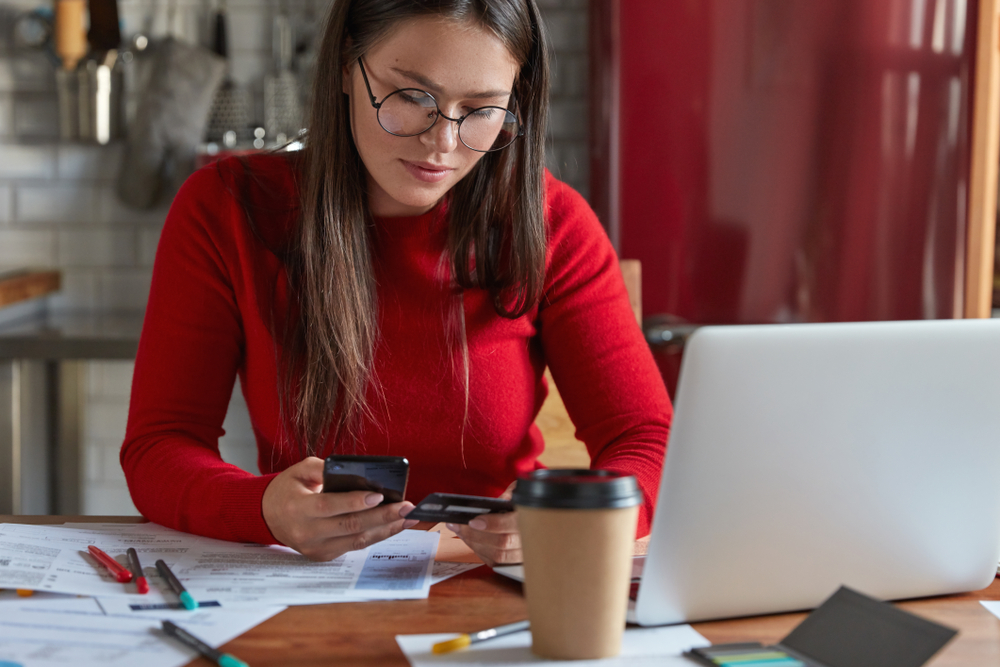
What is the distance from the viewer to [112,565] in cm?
86

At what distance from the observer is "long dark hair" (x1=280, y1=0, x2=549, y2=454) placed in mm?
1172

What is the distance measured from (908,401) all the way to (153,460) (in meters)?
0.76

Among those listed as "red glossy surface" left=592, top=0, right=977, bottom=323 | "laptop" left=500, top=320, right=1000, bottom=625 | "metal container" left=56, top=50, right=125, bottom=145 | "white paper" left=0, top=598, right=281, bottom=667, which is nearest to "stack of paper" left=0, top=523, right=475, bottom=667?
"white paper" left=0, top=598, right=281, bottom=667

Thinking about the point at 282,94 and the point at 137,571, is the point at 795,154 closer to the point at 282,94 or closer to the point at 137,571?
the point at 282,94

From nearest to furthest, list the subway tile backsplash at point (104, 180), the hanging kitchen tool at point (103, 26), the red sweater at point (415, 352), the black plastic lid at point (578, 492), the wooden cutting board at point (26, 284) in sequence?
the black plastic lid at point (578, 492), the red sweater at point (415, 352), the wooden cutting board at point (26, 284), the hanging kitchen tool at point (103, 26), the subway tile backsplash at point (104, 180)

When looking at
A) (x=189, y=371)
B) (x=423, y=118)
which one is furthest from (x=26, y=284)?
(x=423, y=118)

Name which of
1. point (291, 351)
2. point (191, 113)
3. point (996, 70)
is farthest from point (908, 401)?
point (191, 113)

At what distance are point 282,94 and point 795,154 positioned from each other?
1.27 meters

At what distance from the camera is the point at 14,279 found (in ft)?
7.73

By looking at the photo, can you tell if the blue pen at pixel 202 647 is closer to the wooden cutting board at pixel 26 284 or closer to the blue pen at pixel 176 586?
the blue pen at pixel 176 586

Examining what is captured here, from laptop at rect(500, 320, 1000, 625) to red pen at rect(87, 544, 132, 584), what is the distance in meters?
0.42

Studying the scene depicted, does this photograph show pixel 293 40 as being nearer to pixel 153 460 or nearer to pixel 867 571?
pixel 153 460

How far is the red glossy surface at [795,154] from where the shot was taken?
6.34 ft

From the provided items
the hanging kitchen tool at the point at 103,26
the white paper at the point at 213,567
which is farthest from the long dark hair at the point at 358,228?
the hanging kitchen tool at the point at 103,26
